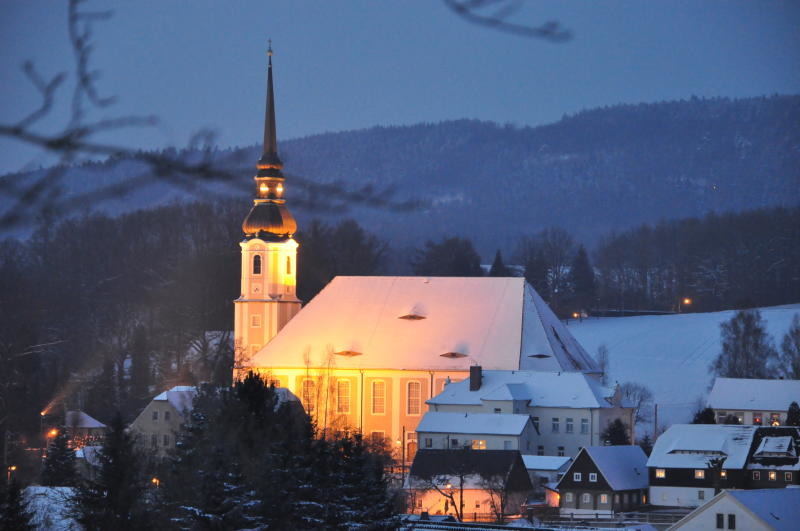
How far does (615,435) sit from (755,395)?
45.3 ft

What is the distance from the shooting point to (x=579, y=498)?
4794 cm

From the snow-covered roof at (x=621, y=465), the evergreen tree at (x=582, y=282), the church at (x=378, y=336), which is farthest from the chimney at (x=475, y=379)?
the evergreen tree at (x=582, y=282)

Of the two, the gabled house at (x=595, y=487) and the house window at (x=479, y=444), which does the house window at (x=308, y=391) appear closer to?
the house window at (x=479, y=444)

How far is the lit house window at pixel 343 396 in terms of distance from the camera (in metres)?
65.1

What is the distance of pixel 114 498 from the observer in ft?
90.8

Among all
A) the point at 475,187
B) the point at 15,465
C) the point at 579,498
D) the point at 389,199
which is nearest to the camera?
the point at 389,199

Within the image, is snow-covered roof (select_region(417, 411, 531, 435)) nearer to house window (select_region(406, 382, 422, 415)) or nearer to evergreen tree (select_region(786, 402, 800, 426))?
house window (select_region(406, 382, 422, 415))

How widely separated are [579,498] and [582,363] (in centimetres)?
2044

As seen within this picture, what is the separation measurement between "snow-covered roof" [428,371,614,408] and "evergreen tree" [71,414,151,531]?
31.7 meters

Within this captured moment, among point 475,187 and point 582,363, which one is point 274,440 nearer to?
point 582,363

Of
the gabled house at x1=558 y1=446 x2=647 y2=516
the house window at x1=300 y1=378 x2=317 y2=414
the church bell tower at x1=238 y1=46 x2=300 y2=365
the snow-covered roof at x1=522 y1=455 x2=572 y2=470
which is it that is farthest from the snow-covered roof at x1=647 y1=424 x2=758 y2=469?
the church bell tower at x1=238 y1=46 x2=300 y2=365

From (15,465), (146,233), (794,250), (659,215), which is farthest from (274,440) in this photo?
(659,215)

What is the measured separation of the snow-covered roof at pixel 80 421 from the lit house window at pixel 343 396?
1015 centimetres

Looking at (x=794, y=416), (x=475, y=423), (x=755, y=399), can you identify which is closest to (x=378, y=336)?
(x=475, y=423)
